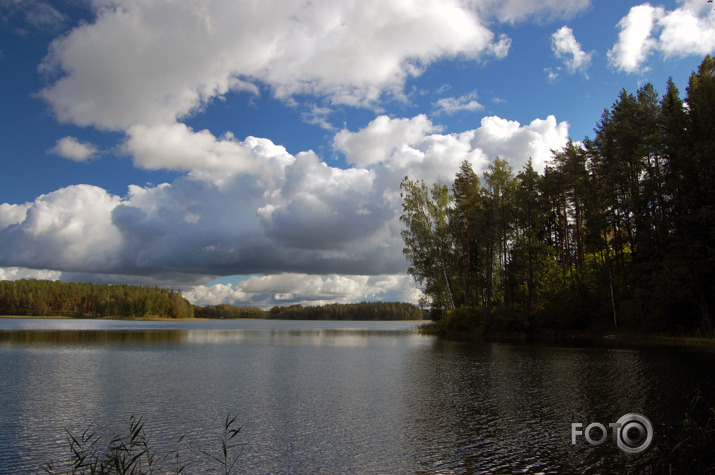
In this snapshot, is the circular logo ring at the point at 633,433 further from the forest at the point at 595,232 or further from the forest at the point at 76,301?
the forest at the point at 76,301

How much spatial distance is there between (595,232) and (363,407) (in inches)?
1432

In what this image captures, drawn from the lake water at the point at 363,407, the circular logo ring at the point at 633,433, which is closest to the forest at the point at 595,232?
the lake water at the point at 363,407

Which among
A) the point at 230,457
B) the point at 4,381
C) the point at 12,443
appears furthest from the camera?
the point at 4,381

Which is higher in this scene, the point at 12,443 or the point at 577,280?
the point at 577,280

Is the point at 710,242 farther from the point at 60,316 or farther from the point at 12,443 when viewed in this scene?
the point at 60,316

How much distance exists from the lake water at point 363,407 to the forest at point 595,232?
32.9ft

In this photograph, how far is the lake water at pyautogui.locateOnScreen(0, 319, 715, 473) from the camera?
38.4 ft

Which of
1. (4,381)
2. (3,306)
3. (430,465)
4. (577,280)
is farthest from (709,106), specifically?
(3,306)

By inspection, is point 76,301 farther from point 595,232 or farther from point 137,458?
point 137,458

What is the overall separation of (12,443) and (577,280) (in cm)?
5162

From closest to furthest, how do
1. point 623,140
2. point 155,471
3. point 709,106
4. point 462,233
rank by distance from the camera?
point 155,471, point 709,106, point 623,140, point 462,233

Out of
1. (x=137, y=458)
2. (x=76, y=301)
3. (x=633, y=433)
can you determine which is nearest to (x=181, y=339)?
(x=137, y=458)

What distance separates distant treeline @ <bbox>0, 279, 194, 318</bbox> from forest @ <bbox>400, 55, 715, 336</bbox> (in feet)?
502

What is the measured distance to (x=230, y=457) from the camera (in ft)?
38.9
